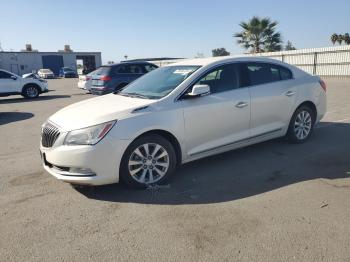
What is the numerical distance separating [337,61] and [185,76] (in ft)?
72.9

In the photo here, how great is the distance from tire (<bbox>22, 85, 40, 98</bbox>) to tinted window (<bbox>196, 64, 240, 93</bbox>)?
48.5 feet

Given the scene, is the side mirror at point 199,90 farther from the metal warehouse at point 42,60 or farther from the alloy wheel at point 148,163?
the metal warehouse at point 42,60

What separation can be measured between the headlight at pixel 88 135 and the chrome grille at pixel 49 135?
238 millimetres

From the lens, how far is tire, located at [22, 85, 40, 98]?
17344mm

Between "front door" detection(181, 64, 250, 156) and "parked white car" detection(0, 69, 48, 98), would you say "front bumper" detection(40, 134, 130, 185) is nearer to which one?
"front door" detection(181, 64, 250, 156)

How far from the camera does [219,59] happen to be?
17.2ft

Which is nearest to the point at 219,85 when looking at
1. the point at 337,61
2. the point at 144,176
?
the point at 144,176

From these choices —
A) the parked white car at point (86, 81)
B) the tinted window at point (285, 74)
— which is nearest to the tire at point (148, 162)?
the tinted window at point (285, 74)

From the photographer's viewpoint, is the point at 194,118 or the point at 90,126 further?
the point at 194,118

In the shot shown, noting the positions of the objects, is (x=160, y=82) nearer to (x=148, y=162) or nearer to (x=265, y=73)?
(x=148, y=162)

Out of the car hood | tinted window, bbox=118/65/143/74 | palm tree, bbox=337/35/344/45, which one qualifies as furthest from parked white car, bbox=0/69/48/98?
palm tree, bbox=337/35/344/45

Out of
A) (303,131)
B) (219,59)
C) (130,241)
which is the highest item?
(219,59)

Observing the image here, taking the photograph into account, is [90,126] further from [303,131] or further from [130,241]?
[303,131]

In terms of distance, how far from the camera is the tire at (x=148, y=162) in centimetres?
421
